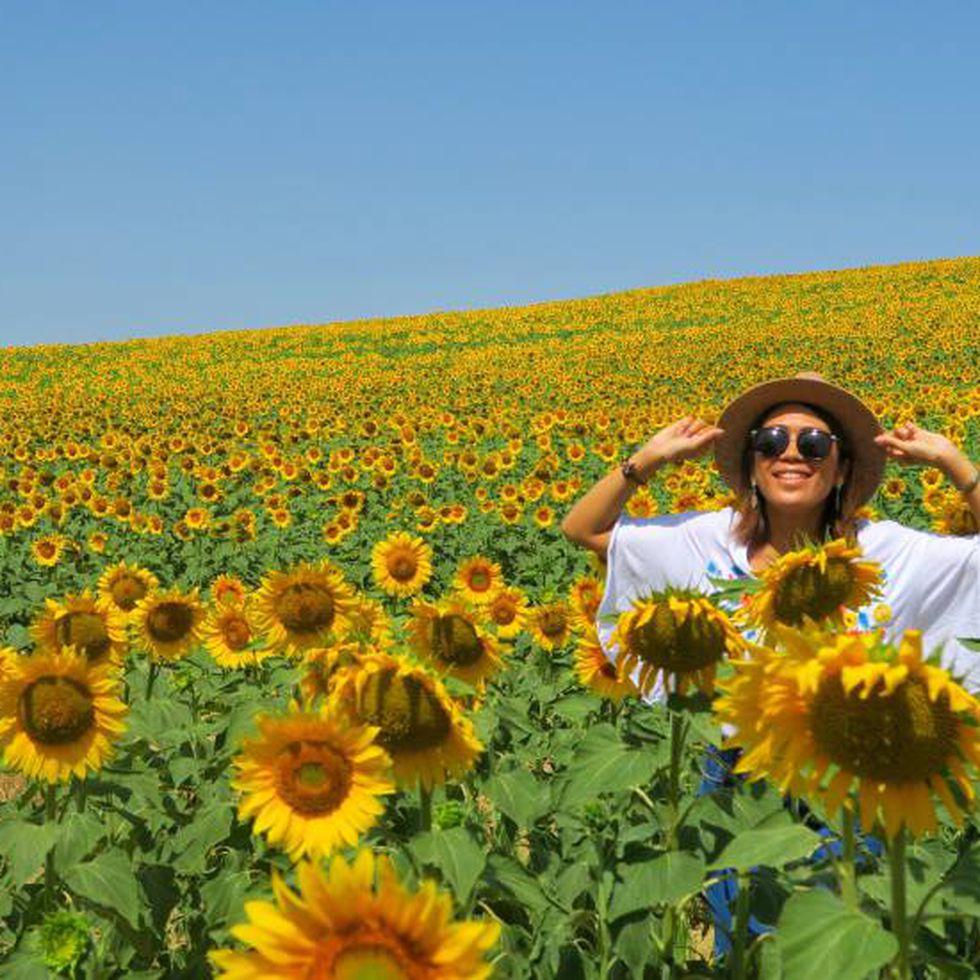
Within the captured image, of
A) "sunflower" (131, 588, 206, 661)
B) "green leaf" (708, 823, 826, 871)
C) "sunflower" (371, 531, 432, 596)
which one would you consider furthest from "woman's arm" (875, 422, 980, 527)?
"sunflower" (371, 531, 432, 596)

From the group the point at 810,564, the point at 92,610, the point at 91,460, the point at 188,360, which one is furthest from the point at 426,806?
the point at 188,360

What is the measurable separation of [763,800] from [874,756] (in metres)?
1.10

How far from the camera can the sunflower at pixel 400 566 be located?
682cm

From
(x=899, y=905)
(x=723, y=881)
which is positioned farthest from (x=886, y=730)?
(x=723, y=881)

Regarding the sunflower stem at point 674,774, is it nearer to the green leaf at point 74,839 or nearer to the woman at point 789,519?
the woman at point 789,519

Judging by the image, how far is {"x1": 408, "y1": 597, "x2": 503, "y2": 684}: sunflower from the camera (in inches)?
133

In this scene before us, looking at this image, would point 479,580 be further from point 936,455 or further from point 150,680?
point 936,455

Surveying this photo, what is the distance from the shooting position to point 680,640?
103 inches

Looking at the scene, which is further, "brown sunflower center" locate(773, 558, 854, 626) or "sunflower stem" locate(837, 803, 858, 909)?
"brown sunflower center" locate(773, 558, 854, 626)

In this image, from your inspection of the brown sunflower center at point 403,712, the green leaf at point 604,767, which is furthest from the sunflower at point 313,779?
the green leaf at point 604,767

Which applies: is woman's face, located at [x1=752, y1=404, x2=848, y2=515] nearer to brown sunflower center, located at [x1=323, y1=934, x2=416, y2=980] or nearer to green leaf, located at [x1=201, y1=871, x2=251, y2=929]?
green leaf, located at [x1=201, y1=871, x2=251, y2=929]

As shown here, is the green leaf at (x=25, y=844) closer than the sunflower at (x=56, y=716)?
Yes

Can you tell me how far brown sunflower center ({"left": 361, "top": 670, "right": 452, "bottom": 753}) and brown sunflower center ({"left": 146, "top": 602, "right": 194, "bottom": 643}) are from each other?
2.61 metres

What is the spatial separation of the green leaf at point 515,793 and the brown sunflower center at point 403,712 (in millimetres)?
533
